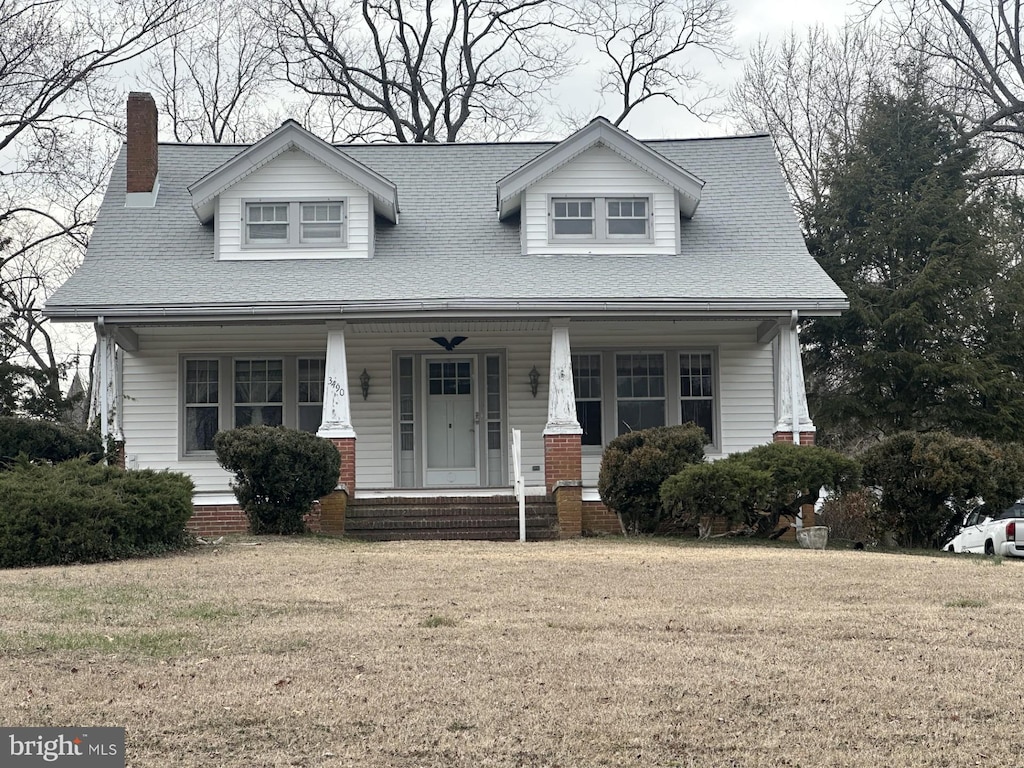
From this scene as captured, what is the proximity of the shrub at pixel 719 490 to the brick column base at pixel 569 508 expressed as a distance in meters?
1.96

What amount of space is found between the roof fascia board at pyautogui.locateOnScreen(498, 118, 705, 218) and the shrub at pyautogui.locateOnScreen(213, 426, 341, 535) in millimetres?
6173

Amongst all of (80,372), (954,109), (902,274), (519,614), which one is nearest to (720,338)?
(902,274)

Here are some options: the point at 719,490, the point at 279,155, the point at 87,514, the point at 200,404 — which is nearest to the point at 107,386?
the point at 200,404

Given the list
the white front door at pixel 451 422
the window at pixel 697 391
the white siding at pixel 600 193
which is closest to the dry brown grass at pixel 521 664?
the white front door at pixel 451 422

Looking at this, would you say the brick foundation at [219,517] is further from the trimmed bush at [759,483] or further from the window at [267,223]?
the trimmed bush at [759,483]

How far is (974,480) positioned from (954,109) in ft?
63.1

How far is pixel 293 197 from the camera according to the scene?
20.8 metres

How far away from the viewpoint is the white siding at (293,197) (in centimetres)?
2056

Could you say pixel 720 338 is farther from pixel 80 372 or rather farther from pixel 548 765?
pixel 80 372

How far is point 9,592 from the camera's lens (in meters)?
10.4

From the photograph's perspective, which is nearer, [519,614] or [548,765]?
[548,765]

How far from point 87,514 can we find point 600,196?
10.7 metres

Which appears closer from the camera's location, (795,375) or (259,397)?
(795,375)

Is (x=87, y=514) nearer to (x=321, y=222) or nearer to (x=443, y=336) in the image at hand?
(x=443, y=336)
